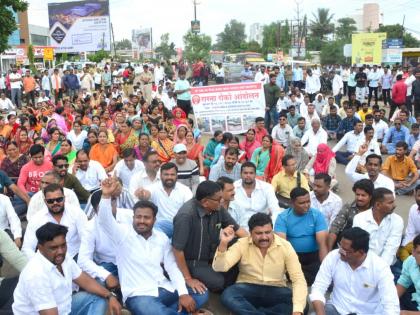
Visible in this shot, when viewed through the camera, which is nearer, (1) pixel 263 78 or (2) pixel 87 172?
(2) pixel 87 172

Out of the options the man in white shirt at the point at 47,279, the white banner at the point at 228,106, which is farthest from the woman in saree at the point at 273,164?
the man in white shirt at the point at 47,279

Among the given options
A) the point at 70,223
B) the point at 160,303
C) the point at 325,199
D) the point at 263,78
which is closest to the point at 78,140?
the point at 70,223

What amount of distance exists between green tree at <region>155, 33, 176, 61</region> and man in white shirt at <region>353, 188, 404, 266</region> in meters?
64.6

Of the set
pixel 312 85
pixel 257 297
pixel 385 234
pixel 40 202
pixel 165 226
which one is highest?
pixel 312 85

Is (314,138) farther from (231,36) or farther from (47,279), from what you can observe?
(231,36)

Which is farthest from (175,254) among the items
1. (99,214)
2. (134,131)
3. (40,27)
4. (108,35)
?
(40,27)

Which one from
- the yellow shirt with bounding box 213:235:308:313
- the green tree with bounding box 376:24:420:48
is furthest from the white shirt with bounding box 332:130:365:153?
the green tree with bounding box 376:24:420:48

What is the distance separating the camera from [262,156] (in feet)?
25.0

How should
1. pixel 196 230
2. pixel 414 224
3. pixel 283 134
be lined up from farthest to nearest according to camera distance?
pixel 283 134, pixel 414 224, pixel 196 230

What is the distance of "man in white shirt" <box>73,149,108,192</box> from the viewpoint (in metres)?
6.71

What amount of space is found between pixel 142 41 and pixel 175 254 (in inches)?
2566

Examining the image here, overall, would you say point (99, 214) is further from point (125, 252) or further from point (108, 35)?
point (108, 35)

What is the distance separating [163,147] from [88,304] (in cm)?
464

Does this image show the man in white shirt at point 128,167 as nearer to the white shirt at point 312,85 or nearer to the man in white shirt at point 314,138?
the man in white shirt at point 314,138
